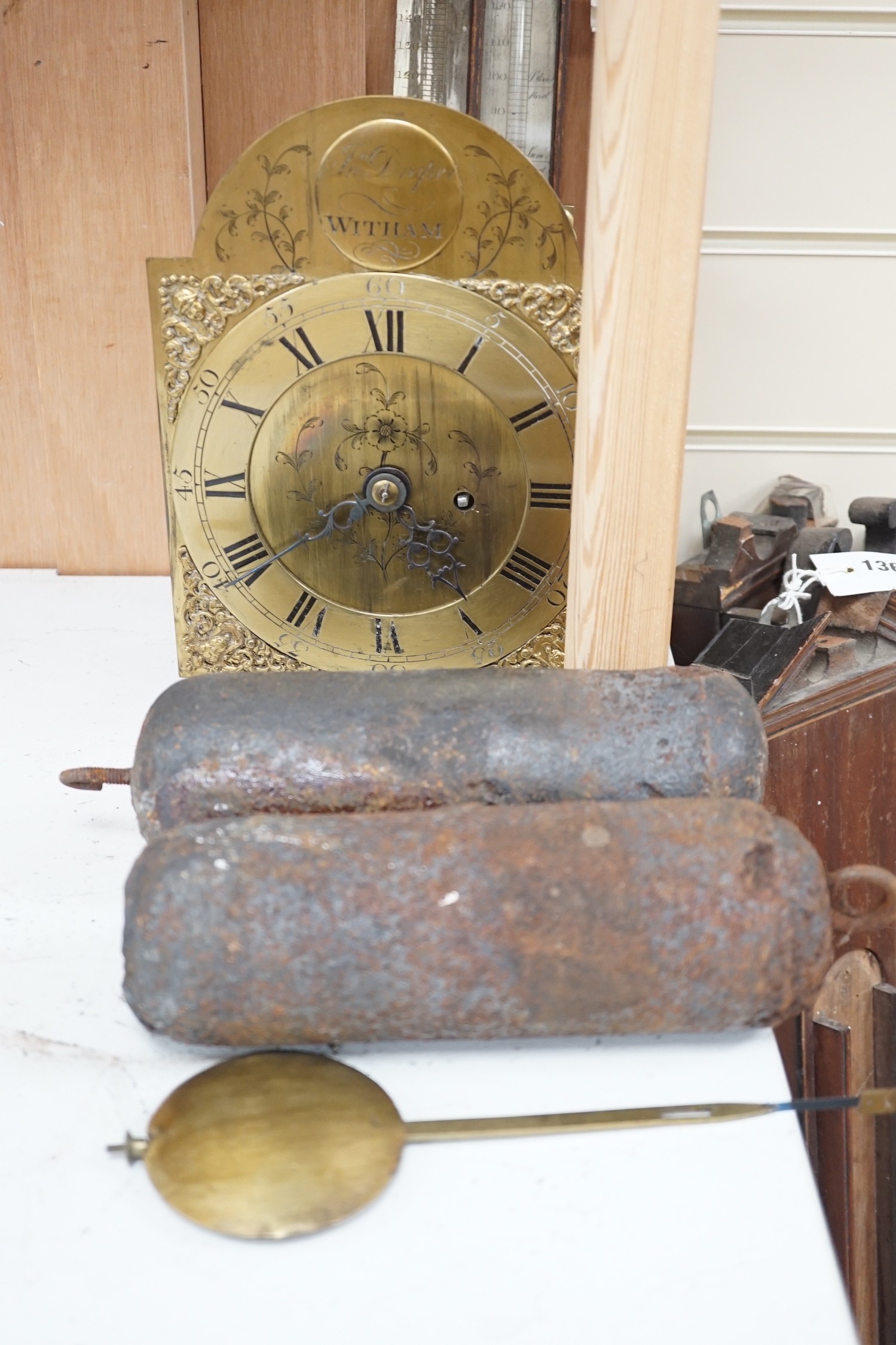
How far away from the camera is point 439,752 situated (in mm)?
914

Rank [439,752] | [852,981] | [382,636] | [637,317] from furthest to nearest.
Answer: [852,981] → [382,636] → [637,317] → [439,752]

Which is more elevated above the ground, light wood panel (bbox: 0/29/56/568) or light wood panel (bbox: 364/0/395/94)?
light wood panel (bbox: 364/0/395/94)

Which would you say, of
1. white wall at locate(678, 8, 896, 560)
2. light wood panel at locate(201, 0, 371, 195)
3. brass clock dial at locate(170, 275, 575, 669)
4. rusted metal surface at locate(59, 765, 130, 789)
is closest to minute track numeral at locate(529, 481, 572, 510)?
brass clock dial at locate(170, 275, 575, 669)

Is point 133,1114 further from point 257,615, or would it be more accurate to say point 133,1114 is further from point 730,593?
point 730,593

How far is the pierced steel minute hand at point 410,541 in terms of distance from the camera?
1364 millimetres

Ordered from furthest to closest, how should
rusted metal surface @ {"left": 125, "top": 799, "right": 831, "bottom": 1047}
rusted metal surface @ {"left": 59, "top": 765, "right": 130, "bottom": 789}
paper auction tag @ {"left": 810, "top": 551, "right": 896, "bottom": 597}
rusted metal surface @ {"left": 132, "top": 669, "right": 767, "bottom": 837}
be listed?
paper auction tag @ {"left": 810, "top": 551, "right": 896, "bottom": 597} → rusted metal surface @ {"left": 59, "top": 765, "right": 130, "bottom": 789} → rusted metal surface @ {"left": 132, "top": 669, "right": 767, "bottom": 837} → rusted metal surface @ {"left": 125, "top": 799, "right": 831, "bottom": 1047}

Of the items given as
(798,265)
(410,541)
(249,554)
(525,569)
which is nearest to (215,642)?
(249,554)

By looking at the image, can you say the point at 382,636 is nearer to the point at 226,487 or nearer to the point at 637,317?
the point at 226,487

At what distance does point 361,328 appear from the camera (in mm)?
1306

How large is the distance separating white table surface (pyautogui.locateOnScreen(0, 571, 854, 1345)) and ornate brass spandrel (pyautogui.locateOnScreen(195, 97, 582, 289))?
2.68 feet

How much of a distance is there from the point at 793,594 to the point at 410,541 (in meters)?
0.62

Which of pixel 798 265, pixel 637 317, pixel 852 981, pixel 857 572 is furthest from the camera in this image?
pixel 798 265

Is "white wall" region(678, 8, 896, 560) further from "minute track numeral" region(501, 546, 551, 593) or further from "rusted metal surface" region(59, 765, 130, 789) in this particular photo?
"rusted metal surface" region(59, 765, 130, 789)

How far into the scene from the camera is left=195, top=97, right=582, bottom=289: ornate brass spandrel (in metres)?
1.28
